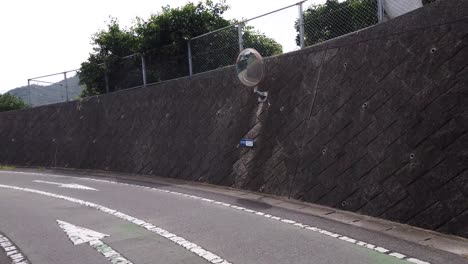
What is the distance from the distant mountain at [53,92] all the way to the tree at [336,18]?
1374cm

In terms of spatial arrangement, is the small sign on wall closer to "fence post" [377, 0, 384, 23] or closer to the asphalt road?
the asphalt road

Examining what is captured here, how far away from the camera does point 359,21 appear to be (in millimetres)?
9375

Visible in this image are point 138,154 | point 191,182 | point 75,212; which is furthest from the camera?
point 138,154

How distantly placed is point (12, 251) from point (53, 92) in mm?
17392

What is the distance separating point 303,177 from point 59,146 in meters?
14.5

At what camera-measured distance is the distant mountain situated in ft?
69.1

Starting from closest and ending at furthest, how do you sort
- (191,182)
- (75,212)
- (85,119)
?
(75,212) → (191,182) → (85,119)

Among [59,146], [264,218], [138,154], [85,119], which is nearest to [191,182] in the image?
[138,154]

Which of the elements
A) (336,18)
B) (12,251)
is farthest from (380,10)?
(12,251)

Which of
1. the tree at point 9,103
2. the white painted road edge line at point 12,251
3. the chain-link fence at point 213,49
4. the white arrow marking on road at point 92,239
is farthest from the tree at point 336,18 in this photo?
the tree at point 9,103

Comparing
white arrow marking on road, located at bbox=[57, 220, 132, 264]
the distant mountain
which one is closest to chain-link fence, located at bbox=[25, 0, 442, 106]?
the distant mountain

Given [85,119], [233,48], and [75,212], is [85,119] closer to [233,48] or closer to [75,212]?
[233,48]

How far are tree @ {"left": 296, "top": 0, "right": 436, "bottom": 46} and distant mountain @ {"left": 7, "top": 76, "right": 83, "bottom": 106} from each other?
13.7 m

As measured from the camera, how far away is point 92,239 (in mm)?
6410
